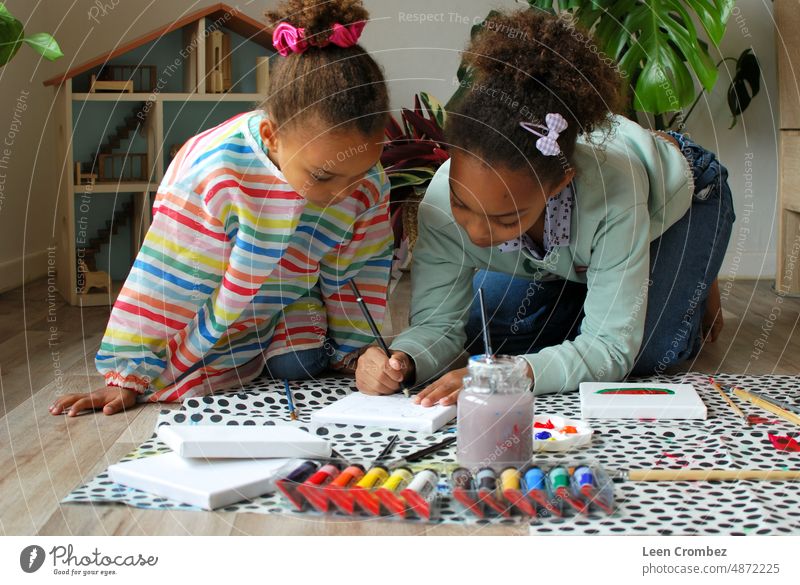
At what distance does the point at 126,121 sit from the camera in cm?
257

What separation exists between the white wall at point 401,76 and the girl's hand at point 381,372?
58.4 inches

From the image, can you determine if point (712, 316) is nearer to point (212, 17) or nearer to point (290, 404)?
point (290, 404)

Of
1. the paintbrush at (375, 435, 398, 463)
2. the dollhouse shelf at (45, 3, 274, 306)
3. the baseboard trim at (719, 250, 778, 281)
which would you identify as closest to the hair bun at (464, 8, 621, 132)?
the paintbrush at (375, 435, 398, 463)

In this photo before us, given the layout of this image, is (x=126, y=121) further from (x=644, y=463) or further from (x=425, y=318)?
(x=644, y=463)

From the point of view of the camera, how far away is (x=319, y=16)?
122 centimetres

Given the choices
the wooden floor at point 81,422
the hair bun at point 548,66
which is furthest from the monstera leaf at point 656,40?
the hair bun at point 548,66

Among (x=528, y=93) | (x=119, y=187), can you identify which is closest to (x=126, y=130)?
(x=119, y=187)

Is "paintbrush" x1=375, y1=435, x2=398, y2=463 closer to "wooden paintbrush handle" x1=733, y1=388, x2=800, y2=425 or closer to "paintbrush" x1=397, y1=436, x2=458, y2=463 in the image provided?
"paintbrush" x1=397, y1=436, x2=458, y2=463

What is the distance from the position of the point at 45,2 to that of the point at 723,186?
1.91 meters

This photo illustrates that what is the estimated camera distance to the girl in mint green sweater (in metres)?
1.25

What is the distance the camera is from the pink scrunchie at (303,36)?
121cm

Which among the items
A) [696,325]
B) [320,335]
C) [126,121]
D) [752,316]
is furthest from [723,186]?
[126,121]

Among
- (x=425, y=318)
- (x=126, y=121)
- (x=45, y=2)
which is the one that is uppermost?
(x=45, y=2)

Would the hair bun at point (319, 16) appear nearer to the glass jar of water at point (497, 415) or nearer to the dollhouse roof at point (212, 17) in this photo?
the glass jar of water at point (497, 415)
